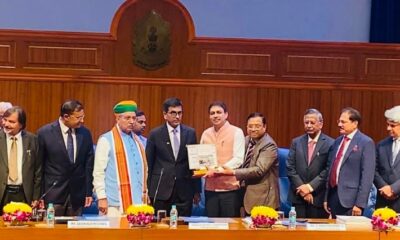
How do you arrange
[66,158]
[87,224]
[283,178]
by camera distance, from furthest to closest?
1. [283,178]
2. [66,158]
3. [87,224]

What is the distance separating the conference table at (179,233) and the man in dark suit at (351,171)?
38.8 inches

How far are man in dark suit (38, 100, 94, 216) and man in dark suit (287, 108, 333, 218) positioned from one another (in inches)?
64.3

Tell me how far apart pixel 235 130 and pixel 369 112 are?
9.07 ft

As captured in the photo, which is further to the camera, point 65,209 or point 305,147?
point 305,147

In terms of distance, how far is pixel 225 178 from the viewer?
540 centimetres

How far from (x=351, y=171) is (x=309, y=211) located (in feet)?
1.72

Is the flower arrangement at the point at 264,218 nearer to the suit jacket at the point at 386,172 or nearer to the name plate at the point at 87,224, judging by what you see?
the name plate at the point at 87,224

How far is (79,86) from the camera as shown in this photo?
7.46 meters

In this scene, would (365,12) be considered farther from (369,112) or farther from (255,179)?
(255,179)

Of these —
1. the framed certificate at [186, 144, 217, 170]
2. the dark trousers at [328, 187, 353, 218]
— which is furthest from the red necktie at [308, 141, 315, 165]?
the framed certificate at [186, 144, 217, 170]

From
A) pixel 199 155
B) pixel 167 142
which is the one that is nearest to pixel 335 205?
pixel 199 155

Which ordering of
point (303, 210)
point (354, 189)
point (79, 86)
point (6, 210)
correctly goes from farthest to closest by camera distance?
1. point (79, 86)
2. point (303, 210)
3. point (354, 189)
4. point (6, 210)

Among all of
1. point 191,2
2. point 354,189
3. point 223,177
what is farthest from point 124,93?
point 354,189

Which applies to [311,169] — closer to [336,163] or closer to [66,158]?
[336,163]
